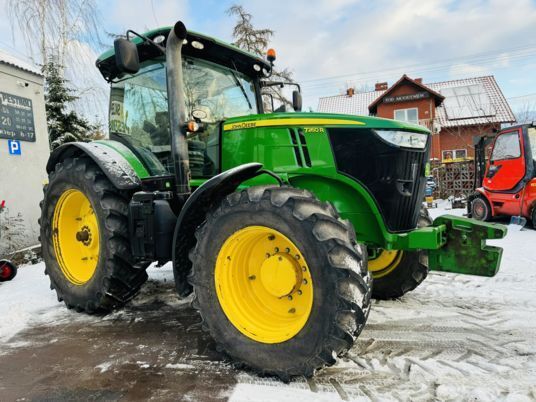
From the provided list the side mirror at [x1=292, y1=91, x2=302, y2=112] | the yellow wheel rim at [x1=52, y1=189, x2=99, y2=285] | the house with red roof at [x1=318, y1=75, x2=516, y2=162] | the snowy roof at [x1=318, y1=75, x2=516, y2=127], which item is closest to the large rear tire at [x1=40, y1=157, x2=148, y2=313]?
the yellow wheel rim at [x1=52, y1=189, x2=99, y2=285]

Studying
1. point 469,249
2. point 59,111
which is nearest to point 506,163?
point 469,249

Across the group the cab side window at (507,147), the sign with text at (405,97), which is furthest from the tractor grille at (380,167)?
the sign with text at (405,97)

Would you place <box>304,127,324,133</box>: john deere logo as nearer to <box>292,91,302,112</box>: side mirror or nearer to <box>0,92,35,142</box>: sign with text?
<box>292,91,302,112</box>: side mirror

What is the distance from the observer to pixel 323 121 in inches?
119

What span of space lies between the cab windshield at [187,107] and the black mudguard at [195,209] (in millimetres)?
589

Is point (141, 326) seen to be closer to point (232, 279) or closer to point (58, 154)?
point (232, 279)

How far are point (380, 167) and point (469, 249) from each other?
972 mm

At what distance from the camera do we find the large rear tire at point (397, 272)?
3.90m

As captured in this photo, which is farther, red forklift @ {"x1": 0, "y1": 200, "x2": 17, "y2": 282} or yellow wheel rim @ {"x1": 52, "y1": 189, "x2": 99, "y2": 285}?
red forklift @ {"x1": 0, "y1": 200, "x2": 17, "y2": 282}

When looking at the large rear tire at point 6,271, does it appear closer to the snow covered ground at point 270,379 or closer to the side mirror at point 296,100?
the snow covered ground at point 270,379

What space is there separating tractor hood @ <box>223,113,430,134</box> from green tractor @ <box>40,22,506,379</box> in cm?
1

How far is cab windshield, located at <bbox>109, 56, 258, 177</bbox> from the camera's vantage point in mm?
3748

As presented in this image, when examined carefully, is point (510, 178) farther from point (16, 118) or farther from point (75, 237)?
point (16, 118)

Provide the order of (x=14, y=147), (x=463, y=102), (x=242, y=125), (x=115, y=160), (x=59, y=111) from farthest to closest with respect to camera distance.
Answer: (x=463, y=102) → (x=59, y=111) → (x=14, y=147) → (x=115, y=160) → (x=242, y=125)
